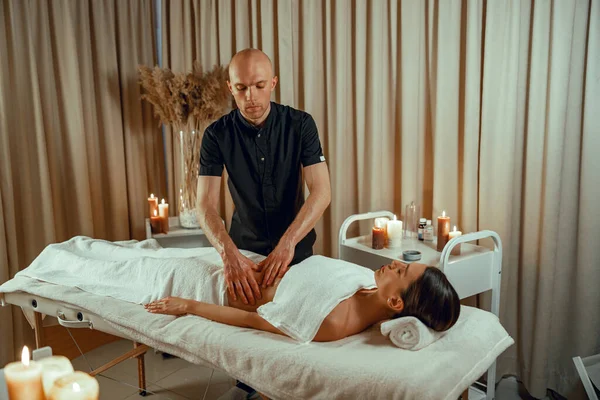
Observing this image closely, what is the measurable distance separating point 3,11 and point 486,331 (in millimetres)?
2730

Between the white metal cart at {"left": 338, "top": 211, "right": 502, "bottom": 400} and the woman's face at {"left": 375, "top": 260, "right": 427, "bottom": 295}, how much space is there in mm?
384

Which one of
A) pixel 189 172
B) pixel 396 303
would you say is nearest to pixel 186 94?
pixel 189 172

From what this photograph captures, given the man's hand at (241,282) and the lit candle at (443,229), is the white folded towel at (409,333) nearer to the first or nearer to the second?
the man's hand at (241,282)

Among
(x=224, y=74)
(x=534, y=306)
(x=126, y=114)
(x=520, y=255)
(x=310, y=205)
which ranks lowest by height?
(x=534, y=306)

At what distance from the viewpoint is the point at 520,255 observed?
7.34 feet

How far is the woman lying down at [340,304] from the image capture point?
4.52 feet

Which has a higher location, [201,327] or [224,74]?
[224,74]

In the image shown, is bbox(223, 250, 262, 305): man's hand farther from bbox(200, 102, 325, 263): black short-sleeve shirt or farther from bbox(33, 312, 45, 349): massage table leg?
bbox(33, 312, 45, 349): massage table leg

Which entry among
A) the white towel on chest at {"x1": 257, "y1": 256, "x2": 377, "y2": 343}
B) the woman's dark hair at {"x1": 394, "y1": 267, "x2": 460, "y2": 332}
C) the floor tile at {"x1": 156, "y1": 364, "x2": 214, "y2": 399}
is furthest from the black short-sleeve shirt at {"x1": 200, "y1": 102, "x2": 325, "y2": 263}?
the floor tile at {"x1": 156, "y1": 364, "x2": 214, "y2": 399}

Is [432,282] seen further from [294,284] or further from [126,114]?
[126,114]

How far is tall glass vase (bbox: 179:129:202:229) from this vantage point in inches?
116

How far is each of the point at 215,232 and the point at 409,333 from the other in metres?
0.84

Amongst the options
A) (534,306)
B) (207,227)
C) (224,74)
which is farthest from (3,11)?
(534,306)

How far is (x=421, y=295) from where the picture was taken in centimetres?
140
